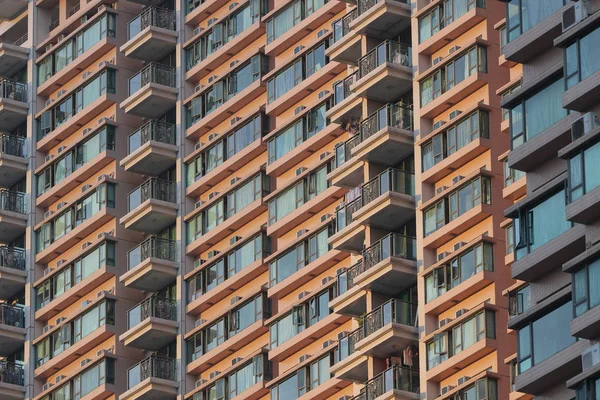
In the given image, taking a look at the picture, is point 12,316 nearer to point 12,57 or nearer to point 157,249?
point 157,249

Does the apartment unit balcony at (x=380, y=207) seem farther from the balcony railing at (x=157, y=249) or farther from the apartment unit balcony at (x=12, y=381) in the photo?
the apartment unit balcony at (x=12, y=381)

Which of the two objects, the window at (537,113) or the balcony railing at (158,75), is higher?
the balcony railing at (158,75)

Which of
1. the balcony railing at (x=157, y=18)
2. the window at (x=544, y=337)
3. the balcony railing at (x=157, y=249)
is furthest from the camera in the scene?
the balcony railing at (x=157, y=18)

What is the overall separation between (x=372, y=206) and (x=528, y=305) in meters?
15.1

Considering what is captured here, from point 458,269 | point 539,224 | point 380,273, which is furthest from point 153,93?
point 539,224

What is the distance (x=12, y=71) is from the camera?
496ft

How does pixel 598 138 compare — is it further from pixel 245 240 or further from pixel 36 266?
pixel 36 266

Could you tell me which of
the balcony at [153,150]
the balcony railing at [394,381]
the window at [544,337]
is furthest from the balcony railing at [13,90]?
the window at [544,337]

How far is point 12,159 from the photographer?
147 meters

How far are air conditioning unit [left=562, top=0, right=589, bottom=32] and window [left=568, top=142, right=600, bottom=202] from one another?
496 cm

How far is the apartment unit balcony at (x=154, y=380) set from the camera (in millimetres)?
131000

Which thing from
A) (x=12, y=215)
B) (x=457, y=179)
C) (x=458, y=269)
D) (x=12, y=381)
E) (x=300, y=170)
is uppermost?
(x=12, y=215)

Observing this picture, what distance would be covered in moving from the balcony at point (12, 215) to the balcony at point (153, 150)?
31.7 ft

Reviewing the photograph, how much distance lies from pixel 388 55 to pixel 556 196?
72.9ft
